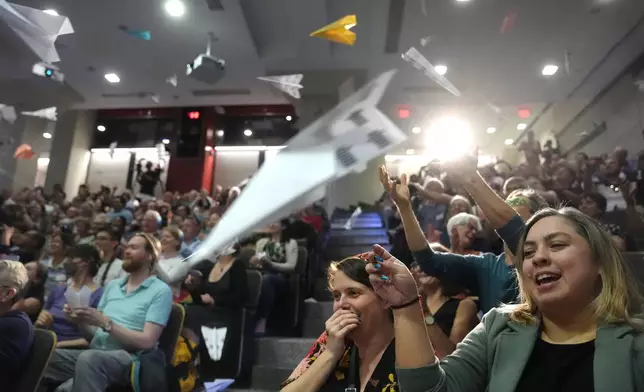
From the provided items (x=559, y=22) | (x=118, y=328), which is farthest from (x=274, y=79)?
(x=118, y=328)

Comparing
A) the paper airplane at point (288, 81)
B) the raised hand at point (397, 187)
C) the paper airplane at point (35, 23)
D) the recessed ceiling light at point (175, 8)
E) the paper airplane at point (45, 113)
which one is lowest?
the raised hand at point (397, 187)

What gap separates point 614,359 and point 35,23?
317cm

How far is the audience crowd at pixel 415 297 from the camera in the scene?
2.89 feet

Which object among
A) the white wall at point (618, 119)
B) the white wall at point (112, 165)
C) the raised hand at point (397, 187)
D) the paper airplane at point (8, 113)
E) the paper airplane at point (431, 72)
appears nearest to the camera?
the raised hand at point (397, 187)

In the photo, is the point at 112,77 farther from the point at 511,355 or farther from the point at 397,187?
the point at 511,355

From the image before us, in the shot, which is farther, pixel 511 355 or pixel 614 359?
pixel 511 355

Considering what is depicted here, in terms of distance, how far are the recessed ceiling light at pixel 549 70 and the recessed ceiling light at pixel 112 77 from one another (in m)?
6.59

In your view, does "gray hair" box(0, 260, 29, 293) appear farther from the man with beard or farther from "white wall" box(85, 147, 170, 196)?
"white wall" box(85, 147, 170, 196)

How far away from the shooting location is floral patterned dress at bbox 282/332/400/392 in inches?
46.2

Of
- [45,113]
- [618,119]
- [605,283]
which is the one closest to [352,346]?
[605,283]

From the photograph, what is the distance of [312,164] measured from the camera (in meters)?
0.64

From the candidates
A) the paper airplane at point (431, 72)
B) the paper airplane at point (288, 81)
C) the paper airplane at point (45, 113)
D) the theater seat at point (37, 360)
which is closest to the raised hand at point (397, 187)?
the paper airplane at point (431, 72)

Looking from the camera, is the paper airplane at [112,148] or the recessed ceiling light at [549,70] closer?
the recessed ceiling light at [549,70]

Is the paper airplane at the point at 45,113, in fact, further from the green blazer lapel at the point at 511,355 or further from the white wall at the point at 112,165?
the green blazer lapel at the point at 511,355
